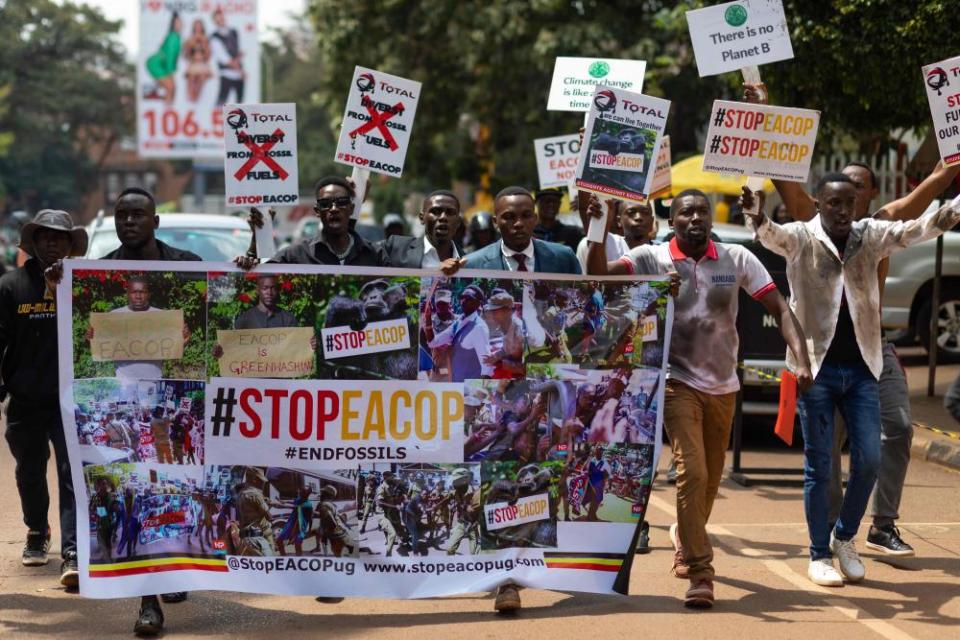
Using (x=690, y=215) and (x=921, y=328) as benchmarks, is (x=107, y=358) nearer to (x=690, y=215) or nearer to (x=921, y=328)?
(x=690, y=215)

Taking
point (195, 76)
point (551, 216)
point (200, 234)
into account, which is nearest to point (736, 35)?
point (551, 216)

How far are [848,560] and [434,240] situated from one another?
2.80 metres

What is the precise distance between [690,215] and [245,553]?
2595 mm

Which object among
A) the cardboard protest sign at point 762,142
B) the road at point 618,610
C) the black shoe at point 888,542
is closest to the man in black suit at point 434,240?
the cardboard protest sign at point 762,142

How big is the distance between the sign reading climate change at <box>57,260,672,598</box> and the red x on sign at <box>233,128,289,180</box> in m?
1.29

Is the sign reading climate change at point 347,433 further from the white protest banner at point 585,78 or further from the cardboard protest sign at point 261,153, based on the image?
the white protest banner at point 585,78

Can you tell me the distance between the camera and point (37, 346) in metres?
7.11

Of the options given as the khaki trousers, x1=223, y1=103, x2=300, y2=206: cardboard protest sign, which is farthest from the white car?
the khaki trousers

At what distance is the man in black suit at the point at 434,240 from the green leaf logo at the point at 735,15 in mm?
1807

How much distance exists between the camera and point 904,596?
6.73 meters

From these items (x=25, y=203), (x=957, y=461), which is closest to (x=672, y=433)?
(x=957, y=461)

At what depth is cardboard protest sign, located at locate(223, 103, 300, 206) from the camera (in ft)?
24.6

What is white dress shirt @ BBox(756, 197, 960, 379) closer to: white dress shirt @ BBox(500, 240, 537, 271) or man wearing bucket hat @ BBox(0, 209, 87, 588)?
white dress shirt @ BBox(500, 240, 537, 271)

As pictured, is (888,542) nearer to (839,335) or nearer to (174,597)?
(839,335)
